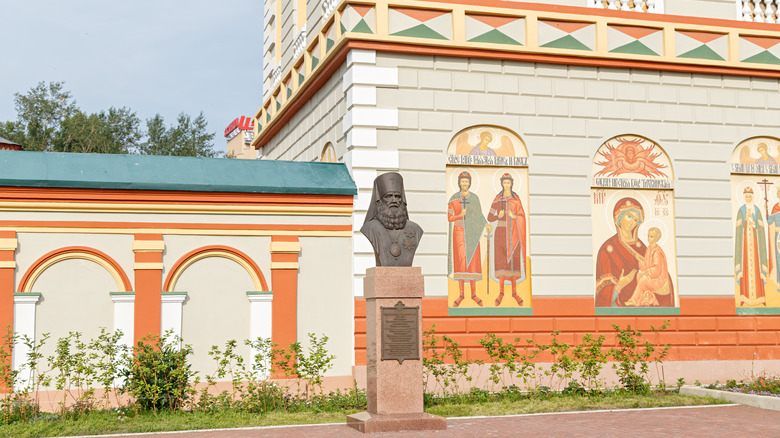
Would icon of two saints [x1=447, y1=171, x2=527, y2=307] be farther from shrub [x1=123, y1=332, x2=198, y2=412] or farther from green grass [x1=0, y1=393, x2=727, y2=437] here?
shrub [x1=123, y1=332, x2=198, y2=412]

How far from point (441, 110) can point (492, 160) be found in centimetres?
133

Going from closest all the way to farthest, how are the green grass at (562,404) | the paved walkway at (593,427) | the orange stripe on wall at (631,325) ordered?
the paved walkway at (593,427) → the green grass at (562,404) → the orange stripe on wall at (631,325)

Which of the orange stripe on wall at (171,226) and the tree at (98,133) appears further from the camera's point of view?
the tree at (98,133)

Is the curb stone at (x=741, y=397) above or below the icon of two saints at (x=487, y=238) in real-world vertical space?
below

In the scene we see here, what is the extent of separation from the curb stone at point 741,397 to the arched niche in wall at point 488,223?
3.11m

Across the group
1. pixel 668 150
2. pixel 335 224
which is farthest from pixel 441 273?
pixel 668 150

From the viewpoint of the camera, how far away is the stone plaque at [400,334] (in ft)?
37.7

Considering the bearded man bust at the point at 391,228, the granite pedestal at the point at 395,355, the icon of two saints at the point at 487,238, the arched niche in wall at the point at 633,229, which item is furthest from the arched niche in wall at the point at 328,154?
the granite pedestal at the point at 395,355

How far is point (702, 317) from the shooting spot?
16344mm

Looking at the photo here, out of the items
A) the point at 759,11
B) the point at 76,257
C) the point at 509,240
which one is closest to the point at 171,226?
the point at 76,257

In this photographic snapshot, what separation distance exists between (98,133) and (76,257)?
41076 millimetres

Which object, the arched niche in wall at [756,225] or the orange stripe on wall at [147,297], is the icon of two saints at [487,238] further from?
the orange stripe on wall at [147,297]

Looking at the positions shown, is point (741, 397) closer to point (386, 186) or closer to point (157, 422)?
point (386, 186)

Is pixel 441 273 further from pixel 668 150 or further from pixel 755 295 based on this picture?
pixel 755 295
